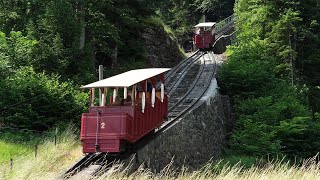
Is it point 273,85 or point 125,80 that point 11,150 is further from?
point 273,85

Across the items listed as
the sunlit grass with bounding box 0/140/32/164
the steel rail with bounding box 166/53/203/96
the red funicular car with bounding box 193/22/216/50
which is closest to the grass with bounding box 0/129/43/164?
the sunlit grass with bounding box 0/140/32/164

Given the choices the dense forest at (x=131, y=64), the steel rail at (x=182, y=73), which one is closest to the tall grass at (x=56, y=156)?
the dense forest at (x=131, y=64)

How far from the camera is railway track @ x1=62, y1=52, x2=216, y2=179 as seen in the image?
46.1ft

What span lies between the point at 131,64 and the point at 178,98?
19.3 ft

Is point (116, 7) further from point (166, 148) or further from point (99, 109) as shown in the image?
point (99, 109)

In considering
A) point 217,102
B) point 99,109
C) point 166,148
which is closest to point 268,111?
point 217,102

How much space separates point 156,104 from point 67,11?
868 cm

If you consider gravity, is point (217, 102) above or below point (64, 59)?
below

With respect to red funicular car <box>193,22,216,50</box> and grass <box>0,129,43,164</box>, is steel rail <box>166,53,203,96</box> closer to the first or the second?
red funicular car <box>193,22,216,50</box>

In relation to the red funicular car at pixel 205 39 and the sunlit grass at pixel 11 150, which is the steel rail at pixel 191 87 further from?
the sunlit grass at pixel 11 150

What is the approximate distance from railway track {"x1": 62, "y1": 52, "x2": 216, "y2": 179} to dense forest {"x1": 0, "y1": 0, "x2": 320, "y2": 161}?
2307 millimetres

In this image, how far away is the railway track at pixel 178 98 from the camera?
46.1ft

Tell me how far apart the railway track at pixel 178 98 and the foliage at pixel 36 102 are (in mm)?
4249

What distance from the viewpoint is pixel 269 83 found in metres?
31.3
